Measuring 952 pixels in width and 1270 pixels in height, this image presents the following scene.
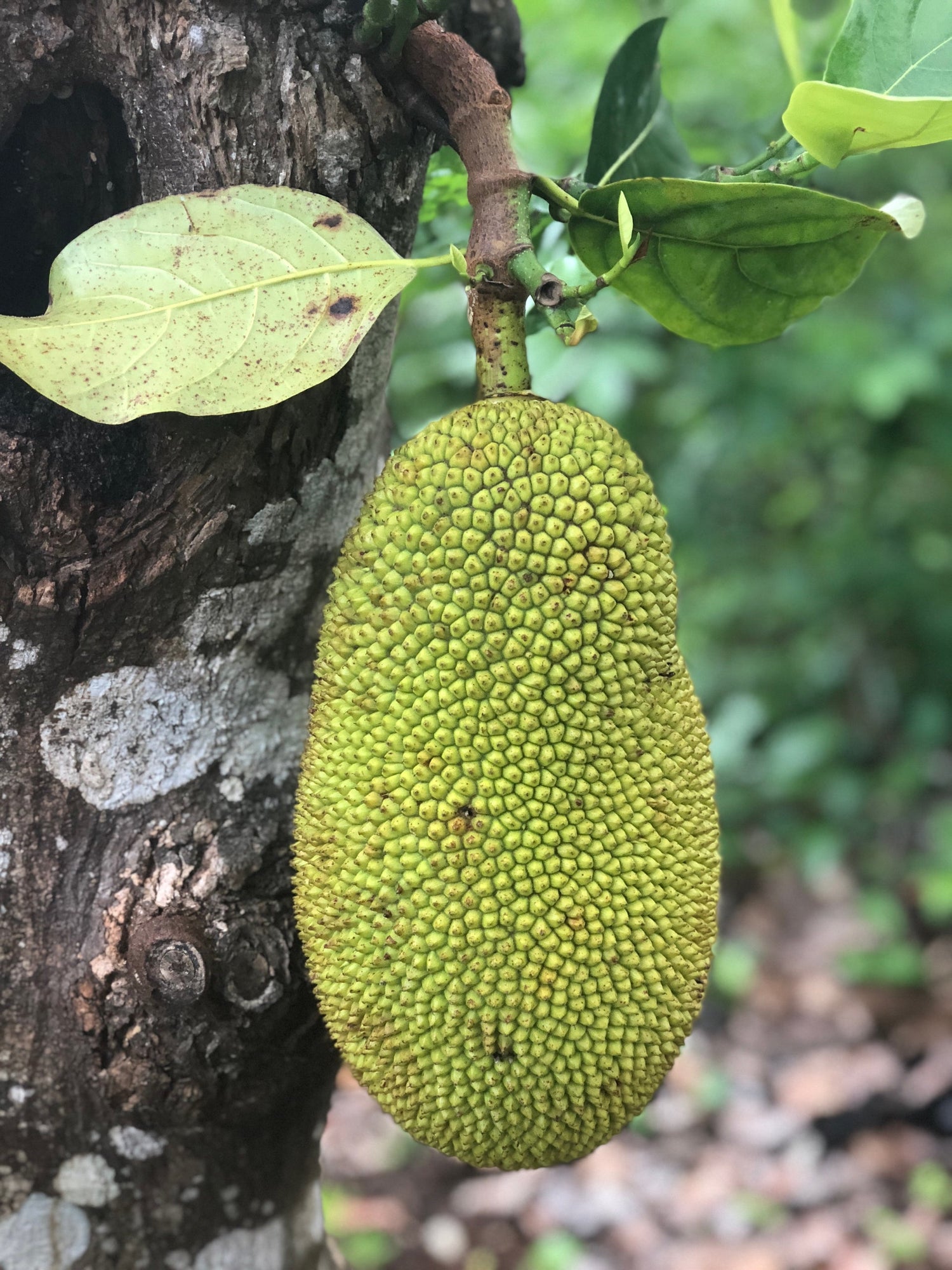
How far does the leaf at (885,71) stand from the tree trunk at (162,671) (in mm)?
287

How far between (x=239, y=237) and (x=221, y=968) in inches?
19.6

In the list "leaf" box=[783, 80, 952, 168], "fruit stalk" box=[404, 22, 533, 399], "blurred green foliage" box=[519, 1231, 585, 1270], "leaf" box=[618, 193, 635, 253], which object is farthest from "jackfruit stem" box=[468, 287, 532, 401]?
"blurred green foliage" box=[519, 1231, 585, 1270]

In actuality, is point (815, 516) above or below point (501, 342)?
above

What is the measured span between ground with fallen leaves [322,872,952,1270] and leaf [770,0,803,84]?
5.84 feet

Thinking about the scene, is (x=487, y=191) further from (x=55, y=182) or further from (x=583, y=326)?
(x=55, y=182)

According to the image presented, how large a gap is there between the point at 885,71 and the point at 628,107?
0.88 ft

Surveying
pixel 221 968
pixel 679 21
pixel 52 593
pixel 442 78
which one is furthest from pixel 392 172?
pixel 679 21

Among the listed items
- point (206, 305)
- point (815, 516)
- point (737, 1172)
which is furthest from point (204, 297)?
point (815, 516)

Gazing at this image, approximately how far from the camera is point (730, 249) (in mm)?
737

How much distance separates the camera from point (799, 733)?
2.57 meters

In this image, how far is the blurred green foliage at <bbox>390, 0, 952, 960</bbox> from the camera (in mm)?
2039

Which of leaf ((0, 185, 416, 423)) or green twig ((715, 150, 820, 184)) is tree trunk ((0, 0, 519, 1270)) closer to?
leaf ((0, 185, 416, 423))

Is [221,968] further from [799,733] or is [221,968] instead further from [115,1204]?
[799,733]

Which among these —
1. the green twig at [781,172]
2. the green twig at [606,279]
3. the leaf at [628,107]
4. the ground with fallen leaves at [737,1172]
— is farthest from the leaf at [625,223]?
the ground with fallen leaves at [737,1172]
